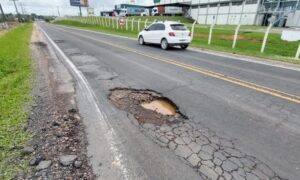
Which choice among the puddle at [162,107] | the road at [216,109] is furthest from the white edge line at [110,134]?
the puddle at [162,107]

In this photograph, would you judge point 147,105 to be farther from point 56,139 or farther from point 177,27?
point 177,27

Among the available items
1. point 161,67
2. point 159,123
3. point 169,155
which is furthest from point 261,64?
point 169,155

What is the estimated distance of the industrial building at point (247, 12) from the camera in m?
41.7

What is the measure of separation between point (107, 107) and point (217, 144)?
2430mm

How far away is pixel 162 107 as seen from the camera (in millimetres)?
4551

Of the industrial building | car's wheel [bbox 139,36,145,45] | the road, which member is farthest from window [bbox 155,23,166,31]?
the industrial building

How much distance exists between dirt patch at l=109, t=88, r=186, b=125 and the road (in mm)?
191

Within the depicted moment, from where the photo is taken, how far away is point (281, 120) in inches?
154

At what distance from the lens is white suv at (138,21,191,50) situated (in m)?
12.9

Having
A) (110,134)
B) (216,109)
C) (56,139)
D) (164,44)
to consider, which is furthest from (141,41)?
(56,139)

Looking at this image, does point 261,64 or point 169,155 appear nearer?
point 169,155

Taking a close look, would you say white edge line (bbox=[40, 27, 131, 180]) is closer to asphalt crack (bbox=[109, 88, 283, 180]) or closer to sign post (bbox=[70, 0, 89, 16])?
asphalt crack (bbox=[109, 88, 283, 180])

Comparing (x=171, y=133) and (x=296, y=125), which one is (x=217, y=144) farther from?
(x=296, y=125)

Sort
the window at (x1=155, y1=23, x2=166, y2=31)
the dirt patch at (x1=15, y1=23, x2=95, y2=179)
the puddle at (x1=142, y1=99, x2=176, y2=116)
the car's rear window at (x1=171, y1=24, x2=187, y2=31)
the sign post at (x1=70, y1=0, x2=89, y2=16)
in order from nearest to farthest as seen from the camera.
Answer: the dirt patch at (x1=15, y1=23, x2=95, y2=179) < the puddle at (x1=142, y1=99, x2=176, y2=116) < the car's rear window at (x1=171, y1=24, x2=187, y2=31) < the window at (x1=155, y1=23, x2=166, y2=31) < the sign post at (x1=70, y1=0, x2=89, y2=16)
